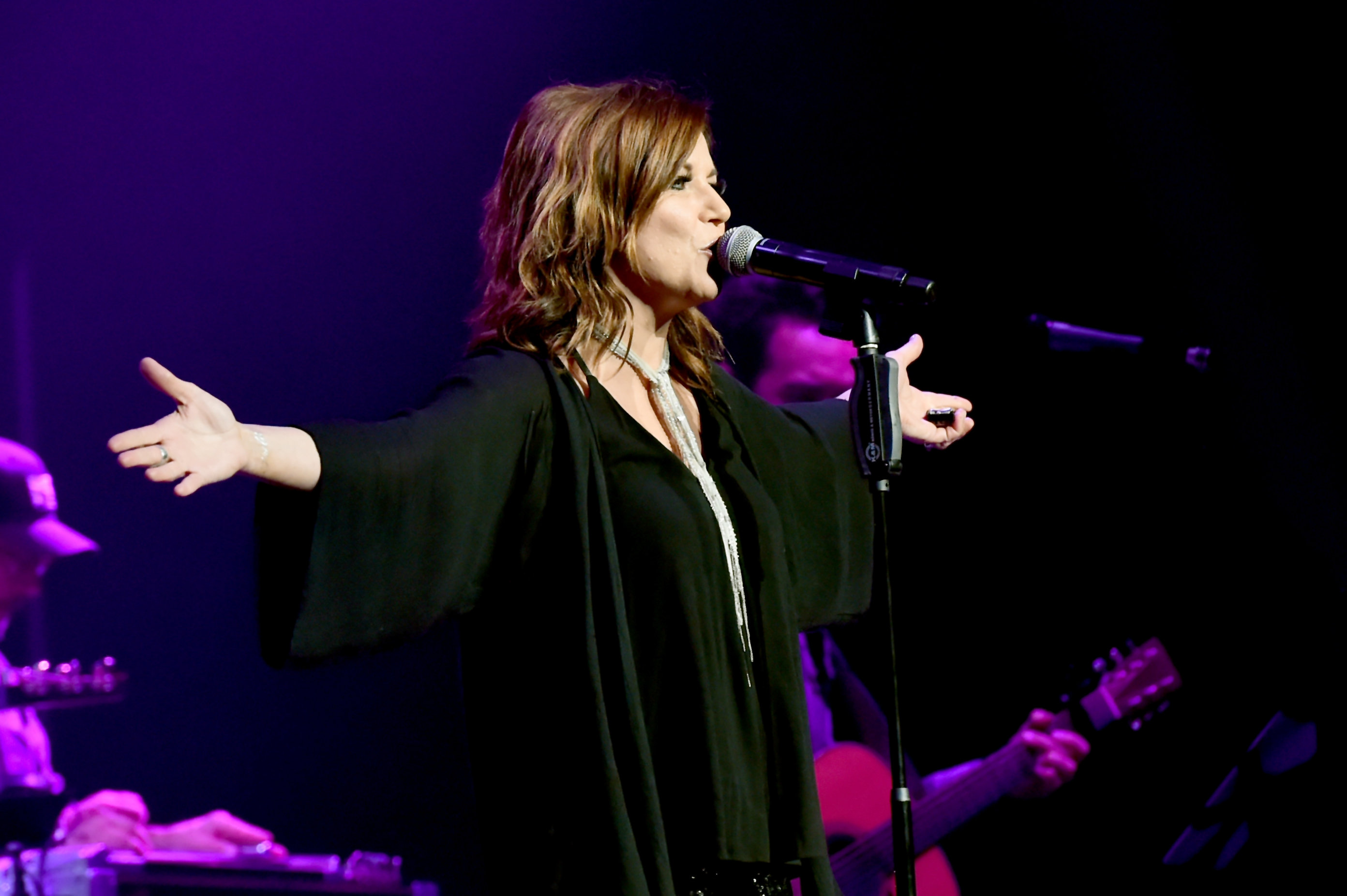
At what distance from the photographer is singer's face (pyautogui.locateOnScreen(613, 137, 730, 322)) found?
5.29ft

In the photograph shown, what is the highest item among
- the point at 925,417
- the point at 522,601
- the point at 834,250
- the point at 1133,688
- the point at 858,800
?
the point at 834,250

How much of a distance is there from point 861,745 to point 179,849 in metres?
1.65

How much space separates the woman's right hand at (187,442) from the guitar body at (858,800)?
6.13 feet

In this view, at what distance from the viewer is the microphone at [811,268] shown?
1.46 m

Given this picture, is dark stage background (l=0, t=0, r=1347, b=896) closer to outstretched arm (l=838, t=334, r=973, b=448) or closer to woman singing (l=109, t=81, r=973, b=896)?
outstretched arm (l=838, t=334, r=973, b=448)

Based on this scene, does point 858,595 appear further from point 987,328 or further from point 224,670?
point 224,670

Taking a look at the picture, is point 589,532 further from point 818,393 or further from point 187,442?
point 818,393

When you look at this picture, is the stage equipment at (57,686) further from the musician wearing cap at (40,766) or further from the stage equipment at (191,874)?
the stage equipment at (191,874)

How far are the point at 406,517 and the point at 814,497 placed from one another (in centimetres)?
73

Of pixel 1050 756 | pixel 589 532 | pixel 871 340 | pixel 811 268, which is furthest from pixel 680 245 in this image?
pixel 1050 756

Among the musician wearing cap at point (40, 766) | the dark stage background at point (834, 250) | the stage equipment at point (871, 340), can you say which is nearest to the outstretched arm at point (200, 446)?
the stage equipment at point (871, 340)

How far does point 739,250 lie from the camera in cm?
158

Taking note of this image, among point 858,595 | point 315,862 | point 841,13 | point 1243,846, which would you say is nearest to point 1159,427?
point 1243,846

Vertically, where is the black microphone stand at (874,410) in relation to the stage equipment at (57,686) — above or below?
above
